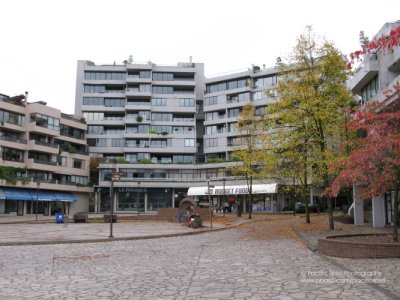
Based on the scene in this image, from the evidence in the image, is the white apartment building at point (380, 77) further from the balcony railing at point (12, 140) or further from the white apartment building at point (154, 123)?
the balcony railing at point (12, 140)

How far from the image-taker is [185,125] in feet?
278

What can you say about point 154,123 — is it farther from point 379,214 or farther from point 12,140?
point 379,214

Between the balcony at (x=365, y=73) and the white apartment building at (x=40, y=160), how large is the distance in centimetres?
4180

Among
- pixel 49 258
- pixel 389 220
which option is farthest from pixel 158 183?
pixel 49 258

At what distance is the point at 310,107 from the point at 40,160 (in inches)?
2029

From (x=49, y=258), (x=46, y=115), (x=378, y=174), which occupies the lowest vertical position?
(x=49, y=258)

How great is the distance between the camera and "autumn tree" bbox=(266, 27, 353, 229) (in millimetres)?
23562

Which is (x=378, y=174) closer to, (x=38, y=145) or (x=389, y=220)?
(x=389, y=220)

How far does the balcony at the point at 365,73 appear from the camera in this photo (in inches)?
1079

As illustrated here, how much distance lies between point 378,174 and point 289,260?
15.3 feet

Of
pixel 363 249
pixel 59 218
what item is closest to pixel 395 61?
pixel 363 249

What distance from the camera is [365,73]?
28.4 metres

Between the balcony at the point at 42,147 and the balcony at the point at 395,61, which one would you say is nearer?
the balcony at the point at 395,61

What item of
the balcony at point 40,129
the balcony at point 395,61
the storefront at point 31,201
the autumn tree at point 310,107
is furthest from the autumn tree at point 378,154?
the balcony at point 40,129
